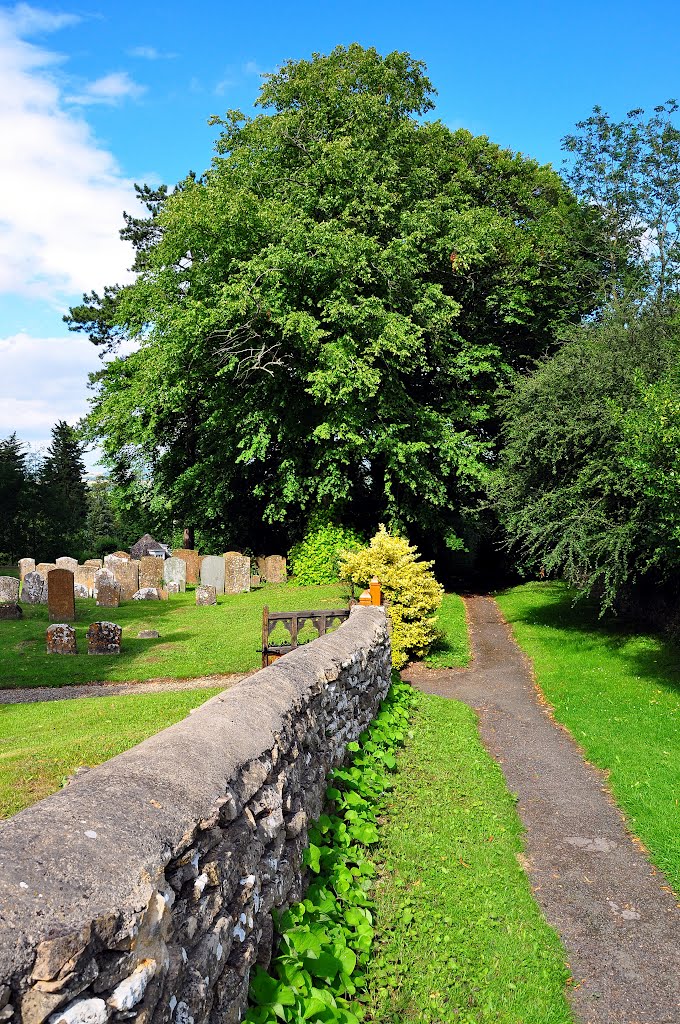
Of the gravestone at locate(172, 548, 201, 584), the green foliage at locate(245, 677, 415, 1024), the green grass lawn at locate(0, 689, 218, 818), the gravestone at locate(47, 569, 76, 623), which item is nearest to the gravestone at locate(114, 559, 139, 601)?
the gravestone at locate(172, 548, 201, 584)

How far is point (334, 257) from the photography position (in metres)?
21.8

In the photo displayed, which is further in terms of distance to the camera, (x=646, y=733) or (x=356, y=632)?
(x=646, y=733)

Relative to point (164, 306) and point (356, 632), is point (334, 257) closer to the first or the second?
point (164, 306)

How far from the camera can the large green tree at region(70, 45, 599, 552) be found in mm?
A: 22406

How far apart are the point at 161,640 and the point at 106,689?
13.6 feet

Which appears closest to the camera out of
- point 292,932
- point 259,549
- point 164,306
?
point 292,932

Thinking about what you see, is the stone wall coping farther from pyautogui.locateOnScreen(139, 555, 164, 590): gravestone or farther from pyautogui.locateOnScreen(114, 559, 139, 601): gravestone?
pyautogui.locateOnScreen(139, 555, 164, 590): gravestone

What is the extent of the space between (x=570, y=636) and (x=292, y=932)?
14.7m

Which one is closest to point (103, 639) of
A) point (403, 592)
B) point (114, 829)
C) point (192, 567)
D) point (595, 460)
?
point (403, 592)

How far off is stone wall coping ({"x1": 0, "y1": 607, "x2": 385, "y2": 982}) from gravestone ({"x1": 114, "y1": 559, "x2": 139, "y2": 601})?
21560mm

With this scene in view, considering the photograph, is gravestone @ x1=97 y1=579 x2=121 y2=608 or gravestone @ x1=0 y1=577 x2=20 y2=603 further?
gravestone @ x1=97 y1=579 x2=121 y2=608

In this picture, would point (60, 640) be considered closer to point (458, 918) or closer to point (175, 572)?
point (175, 572)

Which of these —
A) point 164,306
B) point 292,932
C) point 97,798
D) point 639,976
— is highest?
point 164,306

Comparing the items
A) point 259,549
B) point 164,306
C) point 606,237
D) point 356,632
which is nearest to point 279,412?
point 164,306
